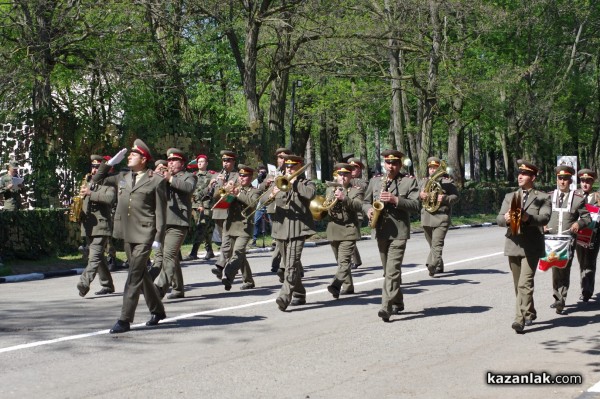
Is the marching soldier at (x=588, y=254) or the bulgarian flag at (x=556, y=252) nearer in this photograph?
the bulgarian flag at (x=556, y=252)

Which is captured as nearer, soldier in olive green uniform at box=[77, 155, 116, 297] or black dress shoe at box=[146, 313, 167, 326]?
black dress shoe at box=[146, 313, 167, 326]

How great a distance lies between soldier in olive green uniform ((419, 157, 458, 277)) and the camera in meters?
Result: 16.7

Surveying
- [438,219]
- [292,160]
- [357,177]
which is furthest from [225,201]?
[438,219]

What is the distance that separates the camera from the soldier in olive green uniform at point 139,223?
416 inches

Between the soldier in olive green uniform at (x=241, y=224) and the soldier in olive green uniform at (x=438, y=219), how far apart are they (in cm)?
346

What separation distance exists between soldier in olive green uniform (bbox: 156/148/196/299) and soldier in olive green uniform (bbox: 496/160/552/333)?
4.10m

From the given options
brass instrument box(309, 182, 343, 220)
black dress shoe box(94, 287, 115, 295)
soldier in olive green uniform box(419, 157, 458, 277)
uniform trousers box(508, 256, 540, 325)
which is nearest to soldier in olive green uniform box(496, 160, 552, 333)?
uniform trousers box(508, 256, 540, 325)

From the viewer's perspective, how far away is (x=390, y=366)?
8969 mm

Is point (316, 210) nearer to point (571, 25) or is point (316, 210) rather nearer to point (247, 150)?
point (247, 150)

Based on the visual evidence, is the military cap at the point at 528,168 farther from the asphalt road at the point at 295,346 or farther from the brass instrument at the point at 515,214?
the asphalt road at the point at 295,346

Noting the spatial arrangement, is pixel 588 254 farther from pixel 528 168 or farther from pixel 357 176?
pixel 357 176

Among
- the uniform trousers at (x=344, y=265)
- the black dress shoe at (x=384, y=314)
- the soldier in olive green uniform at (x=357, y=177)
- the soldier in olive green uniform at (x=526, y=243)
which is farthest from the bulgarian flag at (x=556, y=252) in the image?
the soldier in olive green uniform at (x=357, y=177)

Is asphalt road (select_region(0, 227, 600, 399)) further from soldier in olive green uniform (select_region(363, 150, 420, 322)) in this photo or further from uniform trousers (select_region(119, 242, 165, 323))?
soldier in olive green uniform (select_region(363, 150, 420, 322))

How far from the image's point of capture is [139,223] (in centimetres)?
1077
